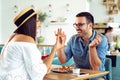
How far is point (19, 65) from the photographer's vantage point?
1901mm

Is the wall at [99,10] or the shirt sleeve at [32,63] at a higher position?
the wall at [99,10]

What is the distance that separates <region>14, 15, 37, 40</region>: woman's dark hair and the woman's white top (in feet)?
0.29

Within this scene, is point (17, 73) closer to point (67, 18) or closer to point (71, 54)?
point (71, 54)

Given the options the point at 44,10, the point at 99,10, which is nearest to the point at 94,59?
the point at 44,10

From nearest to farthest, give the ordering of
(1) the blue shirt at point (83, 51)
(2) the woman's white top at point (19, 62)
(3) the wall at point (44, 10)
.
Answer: (2) the woman's white top at point (19, 62)
(1) the blue shirt at point (83, 51)
(3) the wall at point (44, 10)

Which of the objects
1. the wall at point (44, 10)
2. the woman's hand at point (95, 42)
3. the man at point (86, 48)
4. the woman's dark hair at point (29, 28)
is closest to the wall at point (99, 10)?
the wall at point (44, 10)

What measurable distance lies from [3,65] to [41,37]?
4951mm

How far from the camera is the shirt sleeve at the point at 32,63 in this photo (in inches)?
74.4

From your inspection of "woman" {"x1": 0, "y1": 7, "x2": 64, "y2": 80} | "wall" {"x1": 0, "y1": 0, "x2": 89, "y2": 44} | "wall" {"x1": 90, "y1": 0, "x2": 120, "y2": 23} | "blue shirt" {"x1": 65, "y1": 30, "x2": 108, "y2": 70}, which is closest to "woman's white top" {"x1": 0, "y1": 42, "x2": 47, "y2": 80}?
"woman" {"x1": 0, "y1": 7, "x2": 64, "y2": 80}

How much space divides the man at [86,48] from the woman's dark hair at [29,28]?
681 mm

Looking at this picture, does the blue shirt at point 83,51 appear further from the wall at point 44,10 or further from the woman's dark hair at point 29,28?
the wall at point 44,10

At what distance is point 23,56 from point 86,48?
106 cm

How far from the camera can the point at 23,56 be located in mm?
1891

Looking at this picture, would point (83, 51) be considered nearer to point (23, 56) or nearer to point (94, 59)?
point (94, 59)
